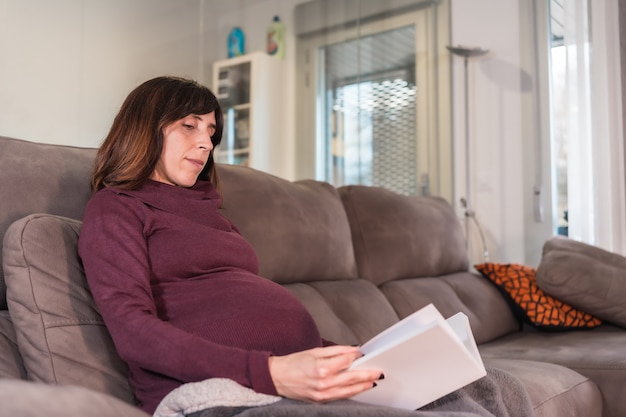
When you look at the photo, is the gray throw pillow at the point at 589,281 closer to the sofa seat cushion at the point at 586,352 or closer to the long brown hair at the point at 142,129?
the sofa seat cushion at the point at 586,352

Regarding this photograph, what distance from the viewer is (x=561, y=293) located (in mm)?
2311

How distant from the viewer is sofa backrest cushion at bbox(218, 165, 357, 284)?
5.45 ft

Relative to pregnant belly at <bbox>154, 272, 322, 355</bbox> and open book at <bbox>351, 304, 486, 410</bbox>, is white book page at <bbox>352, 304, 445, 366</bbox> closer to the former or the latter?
open book at <bbox>351, 304, 486, 410</bbox>

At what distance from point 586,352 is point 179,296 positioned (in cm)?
127

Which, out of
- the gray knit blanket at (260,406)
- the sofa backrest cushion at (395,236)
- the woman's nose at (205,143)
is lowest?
the gray knit blanket at (260,406)

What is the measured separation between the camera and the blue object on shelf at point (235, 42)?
14.6 feet

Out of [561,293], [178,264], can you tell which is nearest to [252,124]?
[561,293]

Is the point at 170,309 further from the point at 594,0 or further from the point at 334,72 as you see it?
the point at 334,72

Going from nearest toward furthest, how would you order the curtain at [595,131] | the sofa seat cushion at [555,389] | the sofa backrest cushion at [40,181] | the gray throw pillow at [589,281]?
the sofa backrest cushion at [40,181], the sofa seat cushion at [555,389], the gray throw pillow at [589,281], the curtain at [595,131]

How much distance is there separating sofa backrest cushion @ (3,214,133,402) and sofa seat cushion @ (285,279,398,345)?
675 millimetres

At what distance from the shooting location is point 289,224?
178cm

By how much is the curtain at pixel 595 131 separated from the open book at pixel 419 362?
7.81 ft

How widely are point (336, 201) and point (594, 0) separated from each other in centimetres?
194

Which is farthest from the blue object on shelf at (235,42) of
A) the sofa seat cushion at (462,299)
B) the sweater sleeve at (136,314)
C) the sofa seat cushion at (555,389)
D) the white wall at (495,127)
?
the sweater sleeve at (136,314)
